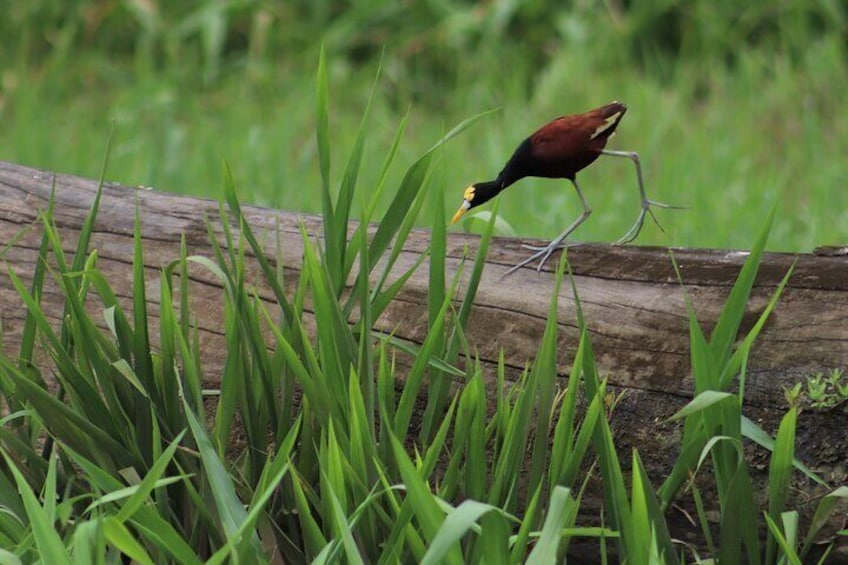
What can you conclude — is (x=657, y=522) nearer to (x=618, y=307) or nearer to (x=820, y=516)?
(x=820, y=516)

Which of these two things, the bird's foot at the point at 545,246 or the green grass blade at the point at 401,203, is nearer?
the green grass blade at the point at 401,203

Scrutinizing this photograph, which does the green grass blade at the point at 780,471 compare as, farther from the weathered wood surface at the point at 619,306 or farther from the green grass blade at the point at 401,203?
the green grass blade at the point at 401,203

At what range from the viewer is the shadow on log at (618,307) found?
6.35 feet

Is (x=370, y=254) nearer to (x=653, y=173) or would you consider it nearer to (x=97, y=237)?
(x=97, y=237)

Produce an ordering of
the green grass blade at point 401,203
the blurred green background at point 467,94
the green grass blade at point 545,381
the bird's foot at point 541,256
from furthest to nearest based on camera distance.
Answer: the blurred green background at point 467,94 → the bird's foot at point 541,256 → the green grass blade at point 401,203 → the green grass blade at point 545,381

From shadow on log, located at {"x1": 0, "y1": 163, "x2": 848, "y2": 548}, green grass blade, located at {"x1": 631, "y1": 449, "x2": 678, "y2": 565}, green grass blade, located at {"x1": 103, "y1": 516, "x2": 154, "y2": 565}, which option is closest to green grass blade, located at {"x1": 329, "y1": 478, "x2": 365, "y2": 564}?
green grass blade, located at {"x1": 103, "y1": 516, "x2": 154, "y2": 565}

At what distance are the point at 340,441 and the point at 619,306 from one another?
50 cm

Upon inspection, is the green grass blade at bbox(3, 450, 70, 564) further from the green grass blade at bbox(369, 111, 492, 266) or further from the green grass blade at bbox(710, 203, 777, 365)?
the green grass blade at bbox(710, 203, 777, 365)

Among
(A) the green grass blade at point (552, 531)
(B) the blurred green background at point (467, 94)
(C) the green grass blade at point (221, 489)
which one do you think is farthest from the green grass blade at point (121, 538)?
(B) the blurred green background at point (467, 94)

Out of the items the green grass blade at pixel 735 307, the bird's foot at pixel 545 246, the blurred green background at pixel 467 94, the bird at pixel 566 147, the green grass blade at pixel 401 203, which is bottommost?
the green grass blade at pixel 735 307

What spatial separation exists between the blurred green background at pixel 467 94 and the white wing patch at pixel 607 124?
139 centimetres

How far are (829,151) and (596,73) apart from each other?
1107 mm

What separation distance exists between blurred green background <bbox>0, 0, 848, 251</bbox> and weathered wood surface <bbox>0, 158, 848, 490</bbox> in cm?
138

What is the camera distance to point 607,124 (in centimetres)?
214
